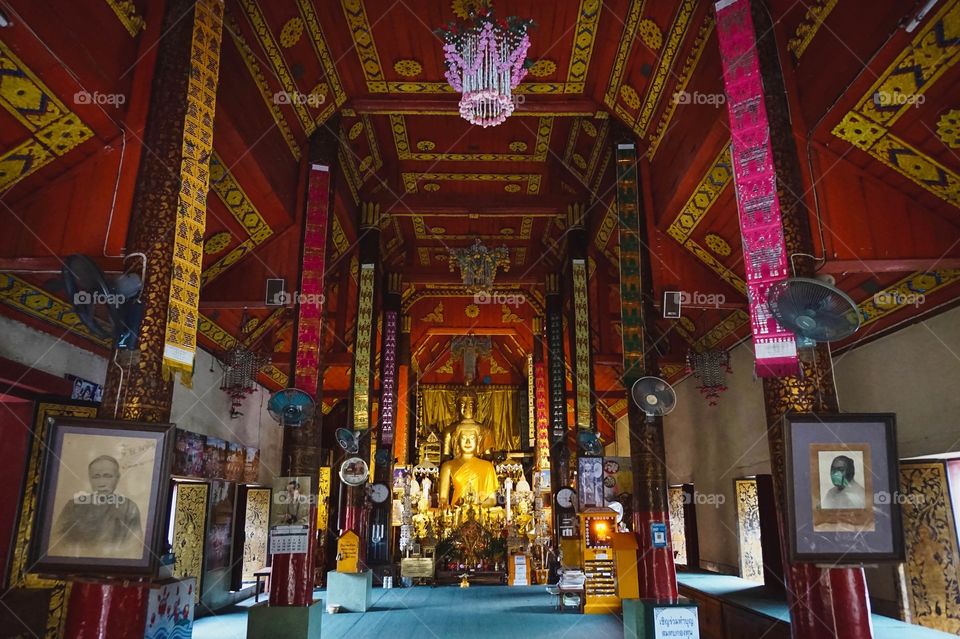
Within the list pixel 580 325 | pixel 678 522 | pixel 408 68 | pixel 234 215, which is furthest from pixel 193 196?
pixel 678 522

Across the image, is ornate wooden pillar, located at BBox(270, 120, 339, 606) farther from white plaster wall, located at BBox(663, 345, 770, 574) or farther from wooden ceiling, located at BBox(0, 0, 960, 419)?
white plaster wall, located at BBox(663, 345, 770, 574)

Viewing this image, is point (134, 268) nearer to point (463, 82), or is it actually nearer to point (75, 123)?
point (75, 123)

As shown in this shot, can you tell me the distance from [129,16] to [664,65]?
19.0ft

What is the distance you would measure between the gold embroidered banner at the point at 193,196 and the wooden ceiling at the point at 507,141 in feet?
1.61

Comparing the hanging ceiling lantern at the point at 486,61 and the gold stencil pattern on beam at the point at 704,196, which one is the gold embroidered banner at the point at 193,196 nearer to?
the hanging ceiling lantern at the point at 486,61

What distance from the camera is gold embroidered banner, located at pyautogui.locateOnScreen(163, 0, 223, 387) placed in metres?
4.55

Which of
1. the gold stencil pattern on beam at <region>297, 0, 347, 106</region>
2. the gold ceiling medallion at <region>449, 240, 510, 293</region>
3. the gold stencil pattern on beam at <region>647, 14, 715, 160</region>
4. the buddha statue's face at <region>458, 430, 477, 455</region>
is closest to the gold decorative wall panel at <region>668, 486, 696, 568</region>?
the gold ceiling medallion at <region>449, 240, 510, 293</region>

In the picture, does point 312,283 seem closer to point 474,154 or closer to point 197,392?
point 197,392

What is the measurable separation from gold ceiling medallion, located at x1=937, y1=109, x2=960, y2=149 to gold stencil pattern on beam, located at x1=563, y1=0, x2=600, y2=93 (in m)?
4.11

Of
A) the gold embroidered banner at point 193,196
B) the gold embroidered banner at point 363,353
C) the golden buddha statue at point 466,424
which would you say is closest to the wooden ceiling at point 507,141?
the gold embroidered banner at point 193,196

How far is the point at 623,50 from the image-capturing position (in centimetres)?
830

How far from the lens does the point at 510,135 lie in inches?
450

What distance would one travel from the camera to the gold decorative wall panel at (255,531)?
37.9 feet

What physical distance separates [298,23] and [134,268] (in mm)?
4523
